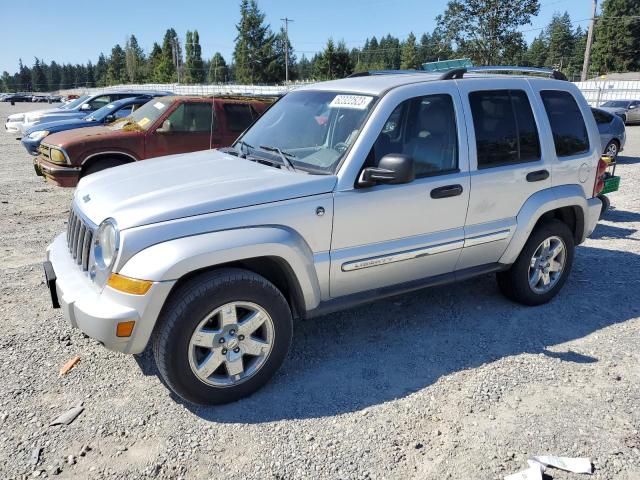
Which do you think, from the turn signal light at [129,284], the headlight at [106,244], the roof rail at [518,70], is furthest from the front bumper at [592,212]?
the headlight at [106,244]

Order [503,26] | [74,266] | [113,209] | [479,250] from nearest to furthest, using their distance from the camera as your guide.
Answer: [113,209] < [74,266] < [479,250] < [503,26]

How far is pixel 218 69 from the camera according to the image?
93562mm

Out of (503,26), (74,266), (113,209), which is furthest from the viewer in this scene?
(503,26)

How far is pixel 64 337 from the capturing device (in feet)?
12.9

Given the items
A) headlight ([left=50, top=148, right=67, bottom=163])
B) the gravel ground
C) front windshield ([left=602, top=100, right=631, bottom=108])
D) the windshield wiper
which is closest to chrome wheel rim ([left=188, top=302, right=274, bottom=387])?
the gravel ground

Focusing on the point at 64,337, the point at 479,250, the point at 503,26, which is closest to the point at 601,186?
the point at 479,250

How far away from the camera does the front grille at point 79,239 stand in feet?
10.2

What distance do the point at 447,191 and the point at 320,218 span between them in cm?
105

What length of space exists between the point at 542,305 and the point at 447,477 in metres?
2.49

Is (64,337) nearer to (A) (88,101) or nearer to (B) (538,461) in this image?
(B) (538,461)

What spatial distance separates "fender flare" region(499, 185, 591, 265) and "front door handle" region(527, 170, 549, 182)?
116mm

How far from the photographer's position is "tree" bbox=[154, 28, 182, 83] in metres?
85.1

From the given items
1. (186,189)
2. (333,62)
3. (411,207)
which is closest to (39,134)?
(186,189)

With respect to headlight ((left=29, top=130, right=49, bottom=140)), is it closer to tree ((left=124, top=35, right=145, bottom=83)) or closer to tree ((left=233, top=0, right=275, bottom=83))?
tree ((left=233, top=0, right=275, bottom=83))
